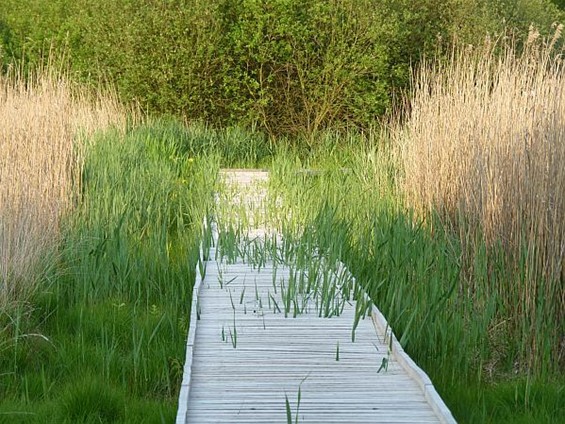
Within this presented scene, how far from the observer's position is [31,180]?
19.1 ft

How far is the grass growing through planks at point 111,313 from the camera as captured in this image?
3.75 metres

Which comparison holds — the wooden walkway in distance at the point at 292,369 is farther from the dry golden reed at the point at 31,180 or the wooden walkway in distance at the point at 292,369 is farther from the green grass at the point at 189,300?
the dry golden reed at the point at 31,180

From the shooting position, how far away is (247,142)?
40.1 feet

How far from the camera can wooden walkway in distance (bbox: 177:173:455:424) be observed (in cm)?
329

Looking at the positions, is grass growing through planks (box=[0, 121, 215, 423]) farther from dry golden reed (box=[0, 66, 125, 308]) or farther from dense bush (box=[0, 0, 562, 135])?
dense bush (box=[0, 0, 562, 135])

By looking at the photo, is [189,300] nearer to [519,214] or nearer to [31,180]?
[31,180]

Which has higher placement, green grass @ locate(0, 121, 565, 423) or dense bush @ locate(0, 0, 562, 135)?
dense bush @ locate(0, 0, 562, 135)

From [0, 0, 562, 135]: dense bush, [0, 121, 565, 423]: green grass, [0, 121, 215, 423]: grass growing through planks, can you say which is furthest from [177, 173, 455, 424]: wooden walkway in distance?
[0, 0, 562, 135]: dense bush

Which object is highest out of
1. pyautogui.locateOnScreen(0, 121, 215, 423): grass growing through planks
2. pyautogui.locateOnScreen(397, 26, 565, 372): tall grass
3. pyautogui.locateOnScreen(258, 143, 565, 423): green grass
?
pyautogui.locateOnScreen(397, 26, 565, 372): tall grass

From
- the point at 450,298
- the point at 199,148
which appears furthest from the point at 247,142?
the point at 450,298

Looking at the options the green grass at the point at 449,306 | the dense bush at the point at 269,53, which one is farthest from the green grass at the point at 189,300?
the dense bush at the point at 269,53

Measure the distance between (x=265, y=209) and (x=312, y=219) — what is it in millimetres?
770

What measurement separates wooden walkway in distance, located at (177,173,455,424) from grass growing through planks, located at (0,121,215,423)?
0.69 feet

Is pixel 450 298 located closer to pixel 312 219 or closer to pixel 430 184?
pixel 430 184
